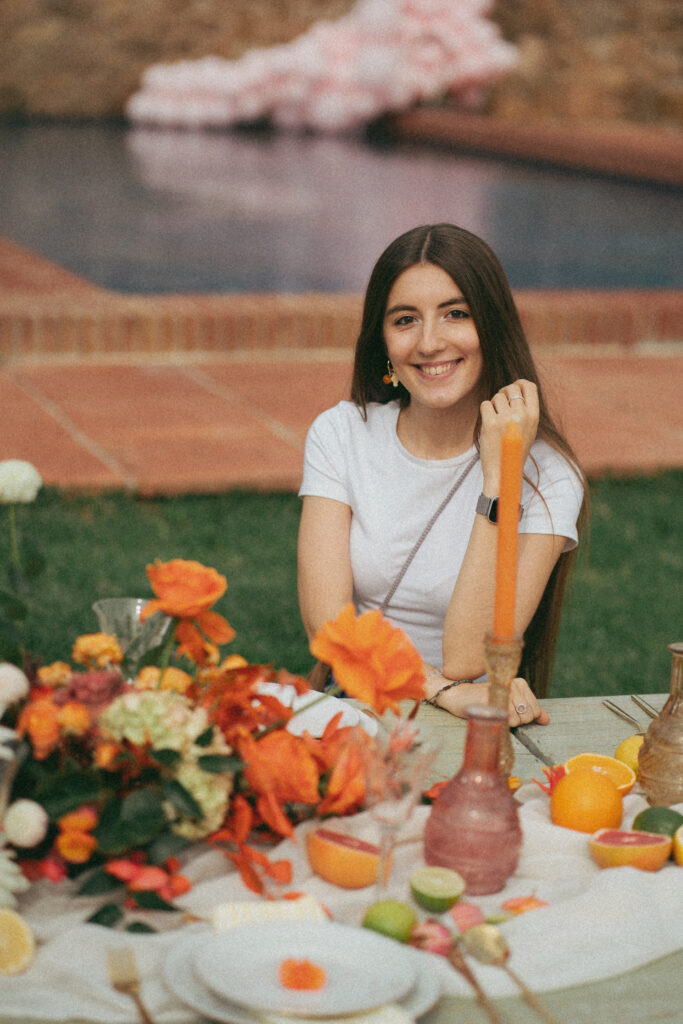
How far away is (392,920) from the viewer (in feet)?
4.02

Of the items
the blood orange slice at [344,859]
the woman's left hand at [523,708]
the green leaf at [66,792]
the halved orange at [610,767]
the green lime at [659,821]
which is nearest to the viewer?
the green leaf at [66,792]

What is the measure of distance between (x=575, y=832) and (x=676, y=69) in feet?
45.7

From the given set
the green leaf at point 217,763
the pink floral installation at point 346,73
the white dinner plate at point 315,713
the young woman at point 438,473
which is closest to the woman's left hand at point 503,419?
the young woman at point 438,473

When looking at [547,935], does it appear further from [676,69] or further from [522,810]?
[676,69]

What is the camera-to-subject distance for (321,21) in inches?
573

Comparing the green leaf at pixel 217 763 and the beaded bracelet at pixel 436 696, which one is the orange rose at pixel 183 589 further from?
the beaded bracelet at pixel 436 696

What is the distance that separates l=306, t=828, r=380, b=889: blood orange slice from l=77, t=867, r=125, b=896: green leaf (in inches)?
7.4

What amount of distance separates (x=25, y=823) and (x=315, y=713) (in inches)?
21.8

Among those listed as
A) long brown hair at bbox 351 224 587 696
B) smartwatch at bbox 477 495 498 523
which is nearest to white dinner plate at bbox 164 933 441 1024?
smartwatch at bbox 477 495 498 523

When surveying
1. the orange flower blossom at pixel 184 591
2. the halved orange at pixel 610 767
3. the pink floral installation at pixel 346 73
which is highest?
the pink floral installation at pixel 346 73

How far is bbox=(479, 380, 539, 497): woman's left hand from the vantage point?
6.23 feet

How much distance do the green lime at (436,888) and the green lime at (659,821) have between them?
24 cm

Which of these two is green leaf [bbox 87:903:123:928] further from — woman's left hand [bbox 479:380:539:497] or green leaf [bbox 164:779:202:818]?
woman's left hand [bbox 479:380:539:497]

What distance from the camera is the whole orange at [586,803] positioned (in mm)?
1467
